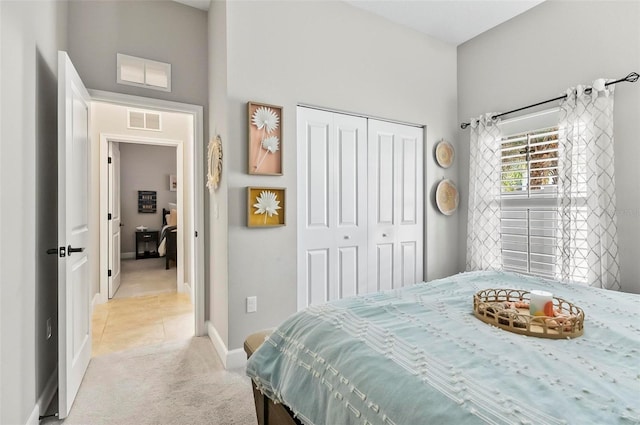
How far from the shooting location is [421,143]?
3406 millimetres

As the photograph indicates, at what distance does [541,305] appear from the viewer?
121 centimetres

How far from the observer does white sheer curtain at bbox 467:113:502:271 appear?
3.14 meters

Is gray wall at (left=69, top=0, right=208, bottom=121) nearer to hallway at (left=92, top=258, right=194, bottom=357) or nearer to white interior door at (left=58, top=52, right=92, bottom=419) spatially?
white interior door at (left=58, top=52, right=92, bottom=419)

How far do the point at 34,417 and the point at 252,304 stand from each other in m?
1.31

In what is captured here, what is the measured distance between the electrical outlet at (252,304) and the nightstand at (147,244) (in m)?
5.62

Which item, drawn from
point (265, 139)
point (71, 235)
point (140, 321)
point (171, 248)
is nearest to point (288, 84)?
point (265, 139)

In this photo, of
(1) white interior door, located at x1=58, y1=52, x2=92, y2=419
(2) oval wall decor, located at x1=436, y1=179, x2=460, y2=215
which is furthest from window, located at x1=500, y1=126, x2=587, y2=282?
(1) white interior door, located at x1=58, y1=52, x2=92, y2=419

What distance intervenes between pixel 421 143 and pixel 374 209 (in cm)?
97

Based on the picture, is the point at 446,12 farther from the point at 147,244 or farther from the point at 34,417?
the point at 147,244

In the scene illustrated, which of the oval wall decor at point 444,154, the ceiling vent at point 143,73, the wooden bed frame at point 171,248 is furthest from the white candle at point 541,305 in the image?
the wooden bed frame at point 171,248

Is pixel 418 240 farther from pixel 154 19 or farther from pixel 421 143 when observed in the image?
pixel 154 19

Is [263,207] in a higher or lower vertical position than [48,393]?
higher

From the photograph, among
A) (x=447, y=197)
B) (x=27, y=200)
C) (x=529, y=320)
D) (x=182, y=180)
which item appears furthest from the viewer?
(x=182, y=180)

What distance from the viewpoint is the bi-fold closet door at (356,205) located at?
273cm
